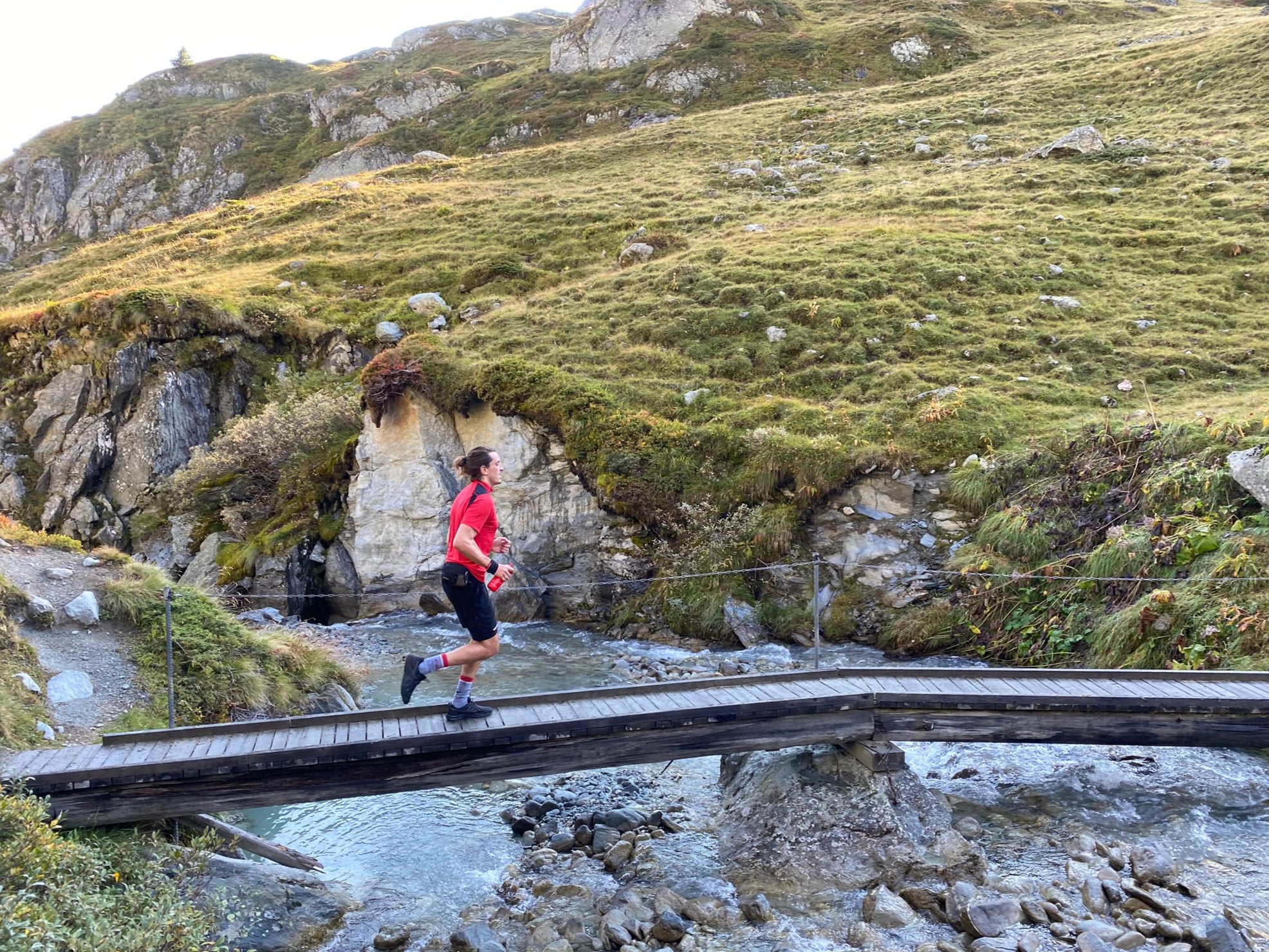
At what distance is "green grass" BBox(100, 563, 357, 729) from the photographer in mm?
10438

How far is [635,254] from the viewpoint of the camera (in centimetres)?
2927

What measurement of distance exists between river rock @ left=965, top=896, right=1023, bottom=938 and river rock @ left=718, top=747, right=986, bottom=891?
653mm

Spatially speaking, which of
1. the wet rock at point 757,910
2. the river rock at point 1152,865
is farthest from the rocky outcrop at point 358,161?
the river rock at point 1152,865

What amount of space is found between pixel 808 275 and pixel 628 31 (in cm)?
5194

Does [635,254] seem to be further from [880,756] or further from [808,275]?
[880,756]

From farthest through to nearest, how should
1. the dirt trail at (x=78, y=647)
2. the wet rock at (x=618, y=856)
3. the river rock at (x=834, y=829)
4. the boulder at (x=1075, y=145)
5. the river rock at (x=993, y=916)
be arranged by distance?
the boulder at (x=1075, y=145) → the dirt trail at (x=78, y=647) → the wet rock at (x=618, y=856) → the river rock at (x=834, y=829) → the river rock at (x=993, y=916)

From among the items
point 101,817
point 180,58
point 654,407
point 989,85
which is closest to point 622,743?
point 101,817

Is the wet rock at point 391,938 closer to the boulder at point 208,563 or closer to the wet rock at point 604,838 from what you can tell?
the wet rock at point 604,838

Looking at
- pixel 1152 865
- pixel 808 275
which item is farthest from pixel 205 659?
pixel 808 275

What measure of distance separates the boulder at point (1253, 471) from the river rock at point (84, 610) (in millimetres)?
16159

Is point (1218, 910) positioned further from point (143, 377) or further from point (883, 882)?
point (143, 377)

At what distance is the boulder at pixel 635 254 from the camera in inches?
1142

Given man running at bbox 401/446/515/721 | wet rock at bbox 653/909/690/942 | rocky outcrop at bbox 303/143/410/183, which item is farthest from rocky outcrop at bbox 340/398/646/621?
rocky outcrop at bbox 303/143/410/183

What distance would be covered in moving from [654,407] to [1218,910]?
14619 mm
